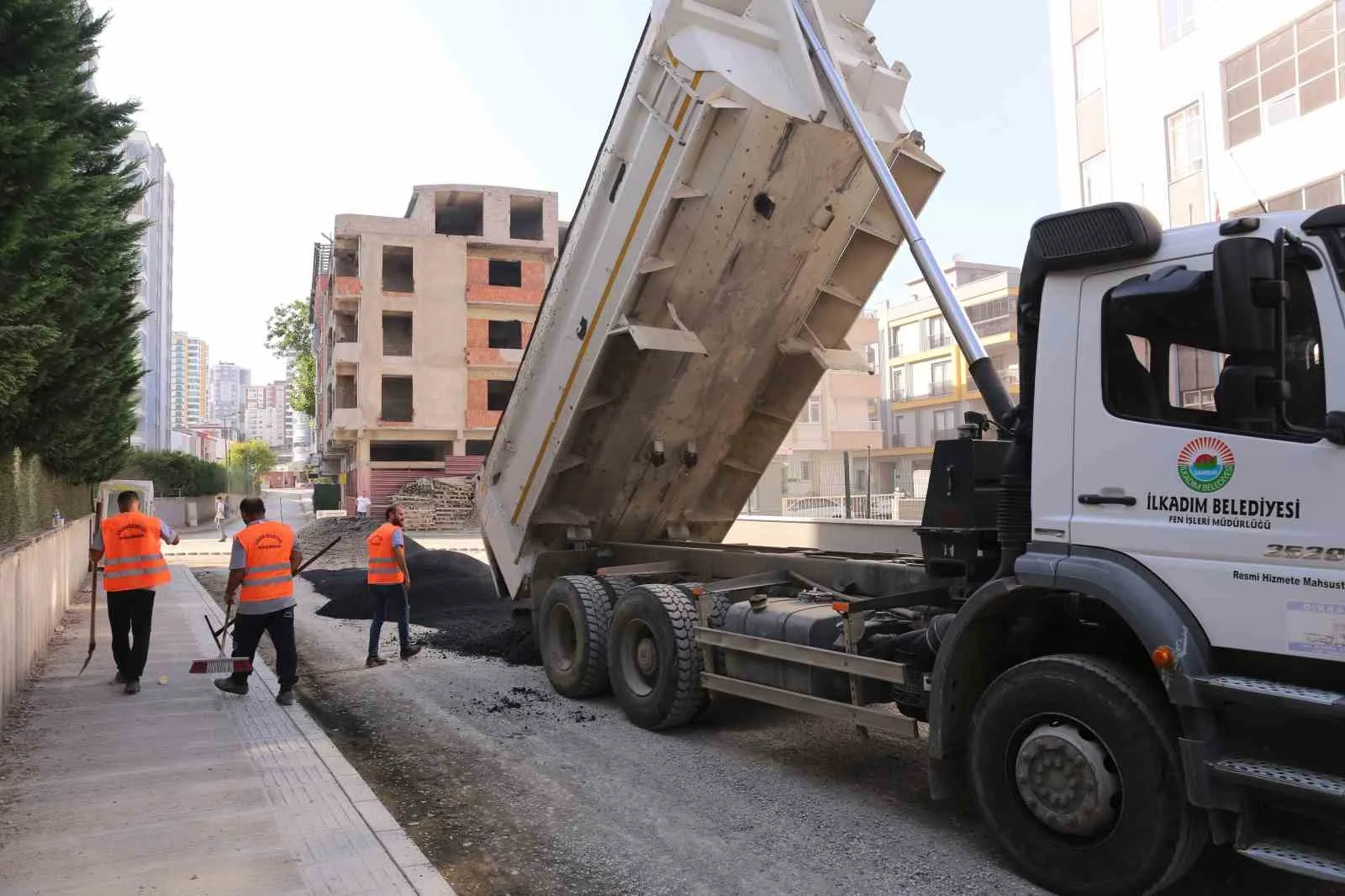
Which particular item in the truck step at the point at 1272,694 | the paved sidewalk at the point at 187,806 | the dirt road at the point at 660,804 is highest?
the truck step at the point at 1272,694

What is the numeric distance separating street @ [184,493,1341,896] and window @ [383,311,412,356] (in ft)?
117

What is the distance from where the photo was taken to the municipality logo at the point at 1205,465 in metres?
3.53

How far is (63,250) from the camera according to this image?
29.3ft

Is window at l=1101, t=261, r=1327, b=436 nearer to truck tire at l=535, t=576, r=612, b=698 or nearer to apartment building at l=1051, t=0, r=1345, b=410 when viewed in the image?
truck tire at l=535, t=576, r=612, b=698

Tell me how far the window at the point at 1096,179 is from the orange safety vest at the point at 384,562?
1484cm

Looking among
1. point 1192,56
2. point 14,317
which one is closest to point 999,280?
point 1192,56

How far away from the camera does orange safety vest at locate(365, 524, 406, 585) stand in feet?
29.7

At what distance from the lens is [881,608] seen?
16.7 feet

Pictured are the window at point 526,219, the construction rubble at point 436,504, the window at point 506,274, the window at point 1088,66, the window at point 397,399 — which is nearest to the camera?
the window at point 1088,66

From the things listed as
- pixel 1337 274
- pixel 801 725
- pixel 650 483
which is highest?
pixel 1337 274

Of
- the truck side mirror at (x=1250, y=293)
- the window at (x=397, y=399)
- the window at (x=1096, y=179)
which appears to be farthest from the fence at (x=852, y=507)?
the window at (x=397, y=399)

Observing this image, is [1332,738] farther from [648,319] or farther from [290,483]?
[290,483]

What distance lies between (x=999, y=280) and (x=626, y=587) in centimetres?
3877

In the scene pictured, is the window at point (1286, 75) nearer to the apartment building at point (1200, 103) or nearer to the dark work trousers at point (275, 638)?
the apartment building at point (1200, 103)
